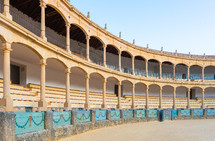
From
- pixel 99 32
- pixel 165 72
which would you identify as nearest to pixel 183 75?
pixel 165 72

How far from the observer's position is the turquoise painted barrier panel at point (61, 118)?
30.2 feet

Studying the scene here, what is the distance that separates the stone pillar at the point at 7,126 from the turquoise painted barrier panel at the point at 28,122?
11.6 inches

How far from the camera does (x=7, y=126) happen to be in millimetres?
6082

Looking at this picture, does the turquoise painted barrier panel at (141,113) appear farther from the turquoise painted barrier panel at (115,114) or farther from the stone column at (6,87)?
the stone column at (6,87)

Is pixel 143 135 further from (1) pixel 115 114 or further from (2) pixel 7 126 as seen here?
(2) pixel 7 126

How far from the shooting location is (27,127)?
7168 millimetres

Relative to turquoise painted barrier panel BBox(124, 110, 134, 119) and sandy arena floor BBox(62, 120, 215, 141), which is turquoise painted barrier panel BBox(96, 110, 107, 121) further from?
turquoise painted barrier panel BBox(124, 110, 134, 119)

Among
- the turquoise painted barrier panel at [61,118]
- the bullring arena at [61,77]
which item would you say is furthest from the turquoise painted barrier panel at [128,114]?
the turquoise painted barrier panel at [61,118]

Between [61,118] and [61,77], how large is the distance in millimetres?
11998

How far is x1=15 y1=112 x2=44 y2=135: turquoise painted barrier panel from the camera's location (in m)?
6.69

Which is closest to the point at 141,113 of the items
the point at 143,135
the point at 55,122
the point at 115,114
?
the point at 115,114

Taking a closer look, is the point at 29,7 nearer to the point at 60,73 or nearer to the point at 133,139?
the point at 60,73

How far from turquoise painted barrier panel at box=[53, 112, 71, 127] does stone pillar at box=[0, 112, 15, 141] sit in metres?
2.92

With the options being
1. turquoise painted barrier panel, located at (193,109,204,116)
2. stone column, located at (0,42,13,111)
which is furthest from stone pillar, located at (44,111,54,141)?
turquoise painted barrier panel, located at (193,109,204,116)
